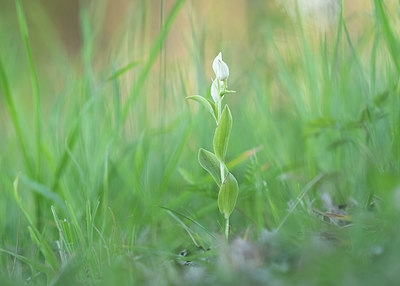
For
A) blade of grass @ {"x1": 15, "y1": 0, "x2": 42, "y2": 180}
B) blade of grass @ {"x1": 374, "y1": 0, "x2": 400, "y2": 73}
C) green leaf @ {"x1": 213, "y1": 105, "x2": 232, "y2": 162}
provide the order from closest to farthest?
green leaf @ {"x1": 213, "y1": 105, "x2": 232, "y2": 162} → blade of grass @ {"x1": 374, "y1": 0, "x2": 400, "y2": 73} → blade of grass @ {"x1": 15, "y1": 0, "x2": 42, "y2": 180}

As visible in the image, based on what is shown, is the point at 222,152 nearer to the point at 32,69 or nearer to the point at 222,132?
the point at 222,132

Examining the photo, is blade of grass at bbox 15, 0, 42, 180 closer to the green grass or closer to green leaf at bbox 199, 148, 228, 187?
the green grass

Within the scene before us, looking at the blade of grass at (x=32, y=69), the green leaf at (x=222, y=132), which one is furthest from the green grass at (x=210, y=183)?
the green leaf at (x=222, y=132)

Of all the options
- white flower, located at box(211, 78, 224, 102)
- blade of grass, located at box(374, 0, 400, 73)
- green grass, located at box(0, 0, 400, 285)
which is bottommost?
green grass, located at box(0, 0, 400, 285)

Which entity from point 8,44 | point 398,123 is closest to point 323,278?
point 398,123

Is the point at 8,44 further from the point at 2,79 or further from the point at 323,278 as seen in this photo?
the point at 323,278

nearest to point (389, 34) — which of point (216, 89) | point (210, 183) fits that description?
point (216, 89)

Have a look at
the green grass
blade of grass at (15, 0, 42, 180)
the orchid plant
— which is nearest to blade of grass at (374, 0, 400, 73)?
the green grass
